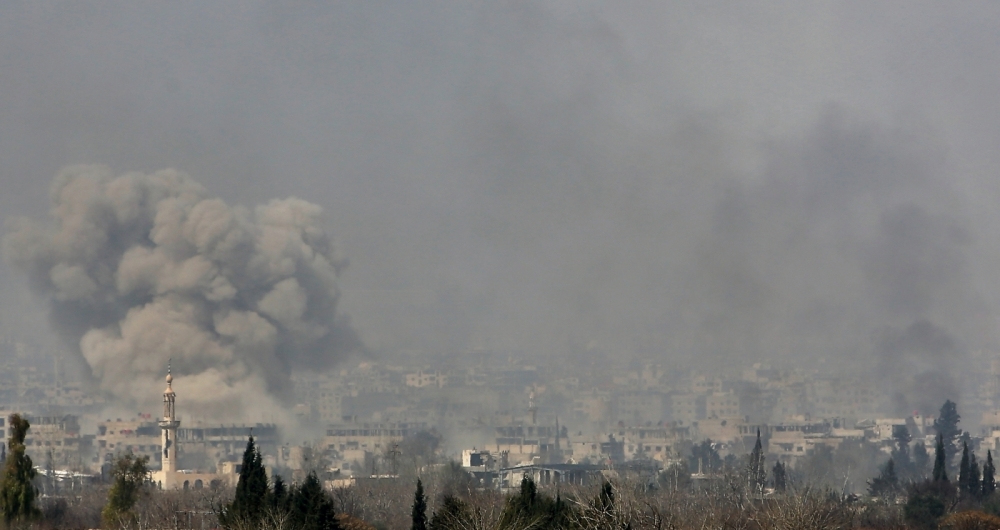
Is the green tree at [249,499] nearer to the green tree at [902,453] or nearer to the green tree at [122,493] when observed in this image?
the green tree at [122,493]

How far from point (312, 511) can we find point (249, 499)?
7.70ft

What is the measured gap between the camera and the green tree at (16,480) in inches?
1468

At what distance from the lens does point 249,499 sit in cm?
4156

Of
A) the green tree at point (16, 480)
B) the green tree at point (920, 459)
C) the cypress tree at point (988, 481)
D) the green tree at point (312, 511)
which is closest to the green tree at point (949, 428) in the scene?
the green tree at point (920, 459)

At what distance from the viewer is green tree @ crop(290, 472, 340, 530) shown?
3938cm

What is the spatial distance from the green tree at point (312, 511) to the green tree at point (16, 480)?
18.6ft

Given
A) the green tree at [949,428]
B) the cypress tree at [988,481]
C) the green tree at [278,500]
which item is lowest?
the green tree at [278,500]

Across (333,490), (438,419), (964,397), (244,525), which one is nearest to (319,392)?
(438,419)

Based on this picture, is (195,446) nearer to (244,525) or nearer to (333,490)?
(333,490)

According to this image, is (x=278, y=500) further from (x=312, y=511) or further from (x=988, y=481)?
(x=988, y=481)

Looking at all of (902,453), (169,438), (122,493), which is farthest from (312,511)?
(902,453)

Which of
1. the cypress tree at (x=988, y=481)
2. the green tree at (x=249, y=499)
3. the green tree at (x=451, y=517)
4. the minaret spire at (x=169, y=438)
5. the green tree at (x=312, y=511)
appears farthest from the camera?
the minaret spire at (x=169, y=438)

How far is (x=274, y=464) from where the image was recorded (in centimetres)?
9912

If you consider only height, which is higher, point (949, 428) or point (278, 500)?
point (949, 428)
